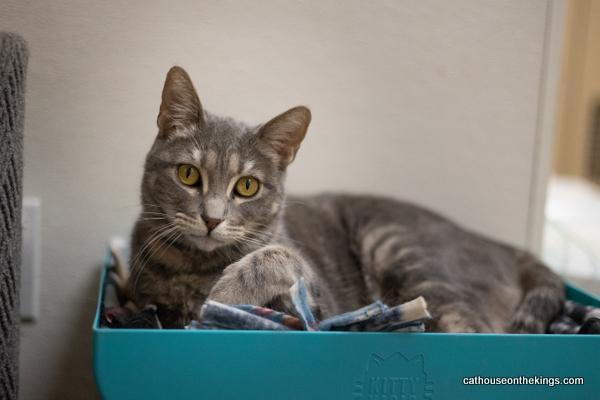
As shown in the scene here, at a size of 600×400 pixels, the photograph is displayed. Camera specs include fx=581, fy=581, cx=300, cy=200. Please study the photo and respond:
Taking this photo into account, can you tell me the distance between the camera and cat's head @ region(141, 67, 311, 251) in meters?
1.01

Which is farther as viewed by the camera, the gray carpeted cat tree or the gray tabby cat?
the gray tabby cat

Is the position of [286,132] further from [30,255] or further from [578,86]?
[578,86]

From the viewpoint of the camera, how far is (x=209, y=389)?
85 centimetres

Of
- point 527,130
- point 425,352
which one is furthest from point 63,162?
point 527,130

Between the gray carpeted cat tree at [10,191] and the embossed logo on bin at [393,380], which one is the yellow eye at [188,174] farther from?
the embossed logo on bin at [393,380]

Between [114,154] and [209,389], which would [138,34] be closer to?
[114,154]

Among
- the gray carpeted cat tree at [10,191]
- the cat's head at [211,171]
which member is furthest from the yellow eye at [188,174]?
the gray carpeted cat tree at [10,191]

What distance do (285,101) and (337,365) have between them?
655 millimetres

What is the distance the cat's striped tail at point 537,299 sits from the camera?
1.17m

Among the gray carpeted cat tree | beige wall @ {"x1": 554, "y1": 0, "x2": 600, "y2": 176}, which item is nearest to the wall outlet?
the gray carpeted cat tree

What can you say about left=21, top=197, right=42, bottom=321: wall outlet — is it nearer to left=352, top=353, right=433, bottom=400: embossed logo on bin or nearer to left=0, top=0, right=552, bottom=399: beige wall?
left=0, top=0, right=552, bottom=399: beige wall

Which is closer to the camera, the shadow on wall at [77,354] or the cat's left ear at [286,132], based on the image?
the cat's left ear at [286,132]

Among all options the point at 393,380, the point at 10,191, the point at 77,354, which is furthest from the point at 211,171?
the point at 77,354

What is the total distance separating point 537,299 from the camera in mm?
1227
